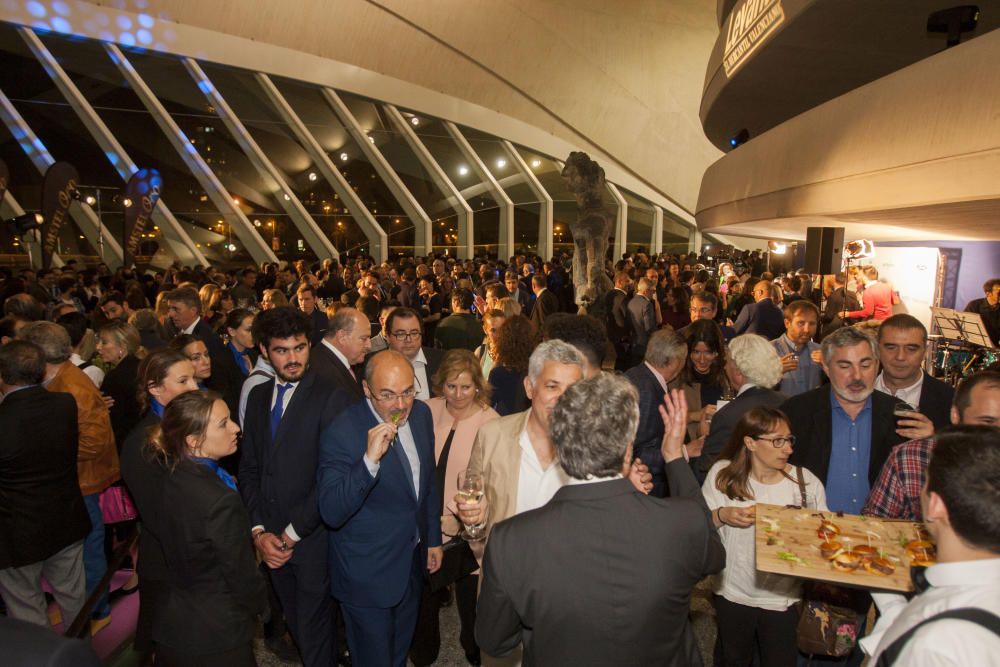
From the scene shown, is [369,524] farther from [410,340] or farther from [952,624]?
[952,624]

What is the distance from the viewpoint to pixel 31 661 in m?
1.24

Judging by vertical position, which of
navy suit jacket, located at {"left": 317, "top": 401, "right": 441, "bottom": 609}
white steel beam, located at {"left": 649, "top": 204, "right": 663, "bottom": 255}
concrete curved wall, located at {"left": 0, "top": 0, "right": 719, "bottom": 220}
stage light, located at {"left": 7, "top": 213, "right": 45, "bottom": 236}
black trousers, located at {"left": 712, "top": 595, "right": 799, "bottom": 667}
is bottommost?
black trousers, located at {"left": 712, "top": 595, "right": 799, "bottom": 667}

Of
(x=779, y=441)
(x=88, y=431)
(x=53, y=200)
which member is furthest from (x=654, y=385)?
(x=53, y=200)

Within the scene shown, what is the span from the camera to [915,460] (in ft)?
9.76

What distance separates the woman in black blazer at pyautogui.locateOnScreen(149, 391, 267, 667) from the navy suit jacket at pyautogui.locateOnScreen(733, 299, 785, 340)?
22.5 feet

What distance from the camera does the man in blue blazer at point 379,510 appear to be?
328 cm

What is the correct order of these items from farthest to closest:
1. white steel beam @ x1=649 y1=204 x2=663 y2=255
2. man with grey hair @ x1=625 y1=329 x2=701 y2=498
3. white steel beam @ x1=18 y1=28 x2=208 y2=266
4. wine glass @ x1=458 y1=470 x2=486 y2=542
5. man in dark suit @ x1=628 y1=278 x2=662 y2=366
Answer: white steel beam @ x1=649 y1=204 x2=663 y2=255
white steel beam @ x1=18 y1=28 x2=208 y2=266
man in dark suit @ x1=628 y1=278 x2=662 y2=366
man with grey hair @ x1=625 y1=329 x2=701 y2=498
wine glass @ x1=458 y1=470 x2=486 y2=542

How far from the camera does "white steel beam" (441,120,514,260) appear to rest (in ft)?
81.3

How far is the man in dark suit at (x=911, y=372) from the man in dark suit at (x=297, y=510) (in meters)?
3.37

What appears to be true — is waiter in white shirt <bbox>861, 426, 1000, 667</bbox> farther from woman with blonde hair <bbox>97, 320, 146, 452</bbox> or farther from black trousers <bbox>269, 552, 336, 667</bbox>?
woman with blonde hair <bbox>97, 320, 146, 452</bbox>

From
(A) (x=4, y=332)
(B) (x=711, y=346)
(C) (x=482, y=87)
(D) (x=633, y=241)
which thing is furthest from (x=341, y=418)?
(D) (x=633, y=241)

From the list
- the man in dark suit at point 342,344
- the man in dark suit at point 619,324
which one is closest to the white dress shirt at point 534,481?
the man in dark suit at point 342,344

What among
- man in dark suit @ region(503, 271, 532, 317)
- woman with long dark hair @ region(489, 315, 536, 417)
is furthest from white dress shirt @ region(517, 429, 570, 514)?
man in dark suit @ region(503, 271, 532, 317)

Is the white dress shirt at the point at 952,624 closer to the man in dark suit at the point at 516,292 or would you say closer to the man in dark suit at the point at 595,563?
the man in dark suit at the point at 595,563
